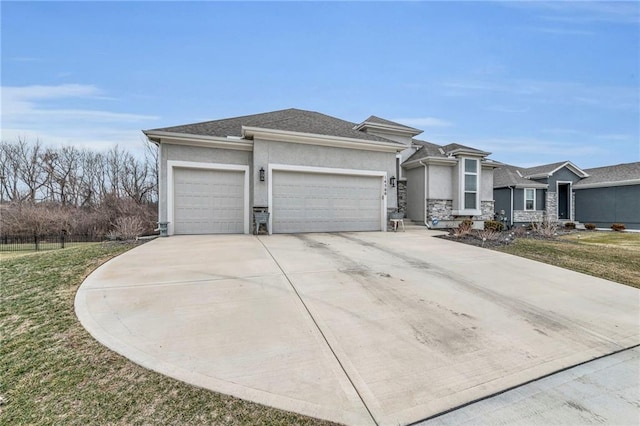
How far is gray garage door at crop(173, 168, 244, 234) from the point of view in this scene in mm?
9719

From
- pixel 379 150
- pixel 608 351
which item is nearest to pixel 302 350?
pixel 608 351

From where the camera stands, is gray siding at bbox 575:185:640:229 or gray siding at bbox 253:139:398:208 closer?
gray siding at bbox 253:139:398:208

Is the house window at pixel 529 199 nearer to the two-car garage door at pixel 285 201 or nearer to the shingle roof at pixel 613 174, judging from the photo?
the shingle roof at pixel 613 174

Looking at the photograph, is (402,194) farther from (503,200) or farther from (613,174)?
(613,174)

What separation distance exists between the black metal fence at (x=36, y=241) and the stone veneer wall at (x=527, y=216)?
25161 mm

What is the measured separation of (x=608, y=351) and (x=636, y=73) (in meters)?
16.9

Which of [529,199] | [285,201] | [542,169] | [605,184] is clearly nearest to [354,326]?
[285,201]

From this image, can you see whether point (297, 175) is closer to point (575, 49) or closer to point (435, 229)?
point (435, 229)

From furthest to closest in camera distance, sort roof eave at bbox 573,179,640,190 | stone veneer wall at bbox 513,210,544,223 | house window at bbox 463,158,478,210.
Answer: stone veneer wall at bbox 513,210,544,223 < roof eave at bbox 573,179,640,190 < house window at bbox 463,158,478,210

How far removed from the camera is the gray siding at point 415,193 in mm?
13676

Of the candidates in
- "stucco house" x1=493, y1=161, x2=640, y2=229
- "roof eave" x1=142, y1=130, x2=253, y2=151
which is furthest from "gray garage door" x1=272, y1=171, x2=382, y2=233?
"stucco house" x1=493, y1=161, x2=640, y2=229

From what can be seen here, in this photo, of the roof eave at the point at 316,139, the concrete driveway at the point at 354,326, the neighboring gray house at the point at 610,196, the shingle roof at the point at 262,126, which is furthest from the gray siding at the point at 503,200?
the concrete driveway at the point at 354,326

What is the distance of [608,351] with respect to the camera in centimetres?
302

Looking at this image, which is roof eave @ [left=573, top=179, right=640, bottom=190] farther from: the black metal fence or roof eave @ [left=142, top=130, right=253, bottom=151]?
the black metal fence
